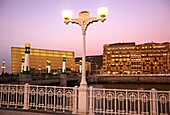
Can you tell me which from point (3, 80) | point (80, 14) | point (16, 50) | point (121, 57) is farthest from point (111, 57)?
point (80, 14)

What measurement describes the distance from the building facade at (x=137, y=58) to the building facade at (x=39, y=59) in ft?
79.7

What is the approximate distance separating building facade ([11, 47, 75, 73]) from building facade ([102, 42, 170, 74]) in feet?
79.7

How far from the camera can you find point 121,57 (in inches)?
4353

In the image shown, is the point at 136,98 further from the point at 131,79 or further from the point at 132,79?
the point at 131,79

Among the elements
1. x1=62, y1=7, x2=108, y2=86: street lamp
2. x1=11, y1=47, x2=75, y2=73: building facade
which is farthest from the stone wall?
x1=62, y1=7, x2=108, y2=86: street lamp

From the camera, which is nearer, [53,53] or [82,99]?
[82,99]

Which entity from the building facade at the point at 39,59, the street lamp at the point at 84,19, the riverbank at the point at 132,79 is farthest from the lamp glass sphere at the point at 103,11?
the riverbank at the point at 132,79

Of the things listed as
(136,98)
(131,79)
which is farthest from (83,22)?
(131,79)

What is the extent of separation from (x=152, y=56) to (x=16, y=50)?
69413mm

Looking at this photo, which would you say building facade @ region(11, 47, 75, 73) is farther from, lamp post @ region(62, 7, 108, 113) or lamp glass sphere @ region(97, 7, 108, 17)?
lamp glass sphere @ region(97, 7, 108, 17)

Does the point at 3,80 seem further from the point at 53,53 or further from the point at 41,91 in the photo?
the point at 53,53

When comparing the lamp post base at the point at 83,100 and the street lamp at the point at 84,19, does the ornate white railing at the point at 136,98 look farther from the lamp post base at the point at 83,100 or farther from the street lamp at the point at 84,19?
the street lamp at the point at 84,19

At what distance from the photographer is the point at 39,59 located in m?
86.9

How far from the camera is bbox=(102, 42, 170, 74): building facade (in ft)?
344
